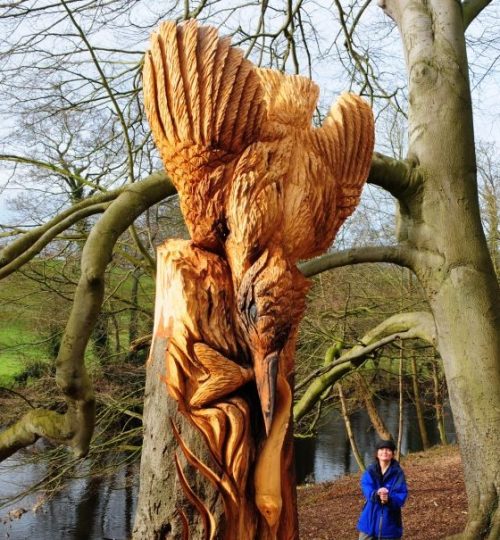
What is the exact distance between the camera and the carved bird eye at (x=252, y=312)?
138 centimetres

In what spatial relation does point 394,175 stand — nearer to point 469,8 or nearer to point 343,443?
point 469,8

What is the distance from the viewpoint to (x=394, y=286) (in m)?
11.0

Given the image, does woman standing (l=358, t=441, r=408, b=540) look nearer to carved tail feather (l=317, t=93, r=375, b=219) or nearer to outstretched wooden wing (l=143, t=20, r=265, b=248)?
carved tail feather (l=317, t=93, r=375, b=219)

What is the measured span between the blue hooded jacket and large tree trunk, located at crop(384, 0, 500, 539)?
1.46 feet

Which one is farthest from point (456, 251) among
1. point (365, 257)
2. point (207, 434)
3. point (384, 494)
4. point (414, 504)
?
point (414, 504)

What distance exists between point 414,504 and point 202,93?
25.6ft

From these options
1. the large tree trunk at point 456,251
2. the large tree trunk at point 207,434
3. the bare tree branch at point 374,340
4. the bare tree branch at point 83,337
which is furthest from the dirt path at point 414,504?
the large tree trunk at point 207,434

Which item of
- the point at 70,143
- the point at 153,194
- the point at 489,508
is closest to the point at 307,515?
the point at 489,508

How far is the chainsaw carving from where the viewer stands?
54.9 inches

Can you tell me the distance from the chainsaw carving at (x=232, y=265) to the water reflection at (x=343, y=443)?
1041 cm

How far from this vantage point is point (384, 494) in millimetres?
3871

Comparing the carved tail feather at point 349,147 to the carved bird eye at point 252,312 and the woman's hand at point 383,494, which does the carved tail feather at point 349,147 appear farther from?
the woman's hand at point 383,494

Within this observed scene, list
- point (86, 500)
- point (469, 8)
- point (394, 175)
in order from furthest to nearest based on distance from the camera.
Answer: point (86, 500), point (469, 8), point (394, 175)

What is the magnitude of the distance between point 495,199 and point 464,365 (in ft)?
29.2
